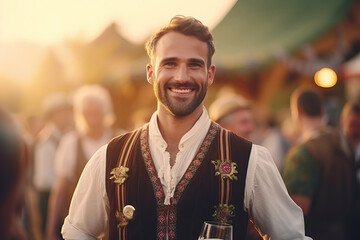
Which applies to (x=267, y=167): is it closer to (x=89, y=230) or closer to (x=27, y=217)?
(x=89, y=230)

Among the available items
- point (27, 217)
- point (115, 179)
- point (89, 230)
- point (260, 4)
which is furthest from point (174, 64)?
point (260, 4)

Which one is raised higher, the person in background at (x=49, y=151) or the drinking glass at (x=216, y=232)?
the person in background at (x=49, y=151)

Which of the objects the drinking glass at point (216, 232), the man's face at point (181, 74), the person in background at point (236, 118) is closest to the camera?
the drinking glass at point (216, 232)

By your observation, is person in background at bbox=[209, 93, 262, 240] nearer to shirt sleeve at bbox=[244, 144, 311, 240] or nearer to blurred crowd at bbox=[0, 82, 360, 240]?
blurred crowd at bbox=[0, 82, 360, 240]

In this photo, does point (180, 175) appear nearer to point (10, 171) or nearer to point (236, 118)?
point (10, 171)

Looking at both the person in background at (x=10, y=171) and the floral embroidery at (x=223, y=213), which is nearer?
the person in background at (x=10, y=171)

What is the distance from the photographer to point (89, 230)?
312cm

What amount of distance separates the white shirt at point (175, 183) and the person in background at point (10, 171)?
138cm

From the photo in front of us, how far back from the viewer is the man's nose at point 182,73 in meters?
3.03

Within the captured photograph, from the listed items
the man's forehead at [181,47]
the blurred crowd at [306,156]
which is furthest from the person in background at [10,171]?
the blurred crowd at [306,156]

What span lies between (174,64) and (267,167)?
66 centimetres

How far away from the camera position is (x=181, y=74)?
3039 millimetres

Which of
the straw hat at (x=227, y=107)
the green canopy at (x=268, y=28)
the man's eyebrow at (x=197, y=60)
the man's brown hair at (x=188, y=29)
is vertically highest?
the green canopy at (x=268, y=28)

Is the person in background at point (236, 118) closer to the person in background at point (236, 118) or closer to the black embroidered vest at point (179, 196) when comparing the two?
the person in background at point (236, 118)
